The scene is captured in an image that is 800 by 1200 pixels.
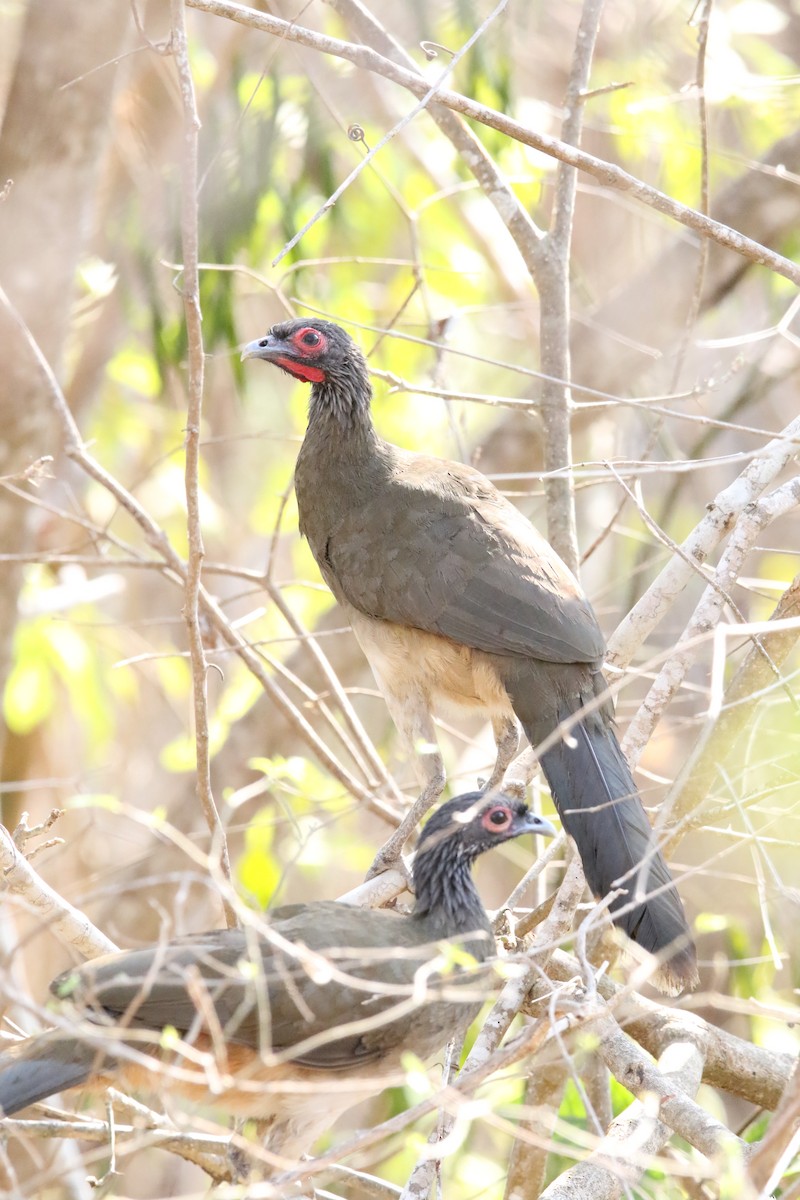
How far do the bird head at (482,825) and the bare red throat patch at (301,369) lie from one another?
1899mm

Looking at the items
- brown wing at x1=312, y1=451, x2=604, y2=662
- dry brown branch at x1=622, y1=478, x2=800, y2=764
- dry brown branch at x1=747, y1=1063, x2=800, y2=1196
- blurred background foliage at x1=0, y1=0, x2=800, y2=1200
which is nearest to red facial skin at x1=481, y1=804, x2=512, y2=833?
dry brown branch at x1=622, y1=478, x2=800, y2=764

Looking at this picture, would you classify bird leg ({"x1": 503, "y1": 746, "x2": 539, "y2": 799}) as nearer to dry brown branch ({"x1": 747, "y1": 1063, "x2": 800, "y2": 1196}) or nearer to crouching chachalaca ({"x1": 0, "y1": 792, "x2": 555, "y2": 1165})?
crouching chachalaca ({"x1": 0, "y1": 792, "x2": 555, "y2": 1165})

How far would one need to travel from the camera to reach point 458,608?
442cm

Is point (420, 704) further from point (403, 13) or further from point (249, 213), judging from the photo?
point (403, 13)

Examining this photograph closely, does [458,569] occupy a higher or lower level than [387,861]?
higher

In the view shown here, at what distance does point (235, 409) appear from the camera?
10.3 meters

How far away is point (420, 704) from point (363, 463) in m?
0.87

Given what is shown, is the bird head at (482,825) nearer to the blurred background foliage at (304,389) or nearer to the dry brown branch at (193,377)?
the dry brown branch at (193,377)

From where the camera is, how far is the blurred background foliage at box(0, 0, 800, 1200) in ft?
19.9

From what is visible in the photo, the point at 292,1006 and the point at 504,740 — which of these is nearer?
the point at 292,1006

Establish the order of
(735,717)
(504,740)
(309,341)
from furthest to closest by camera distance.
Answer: (309,341)
(504,740)
(735,717)

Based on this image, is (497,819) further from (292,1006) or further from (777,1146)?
(777,1146)

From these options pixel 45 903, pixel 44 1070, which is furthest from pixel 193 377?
pixel 44 1070

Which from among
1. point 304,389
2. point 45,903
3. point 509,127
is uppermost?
point 304,389
